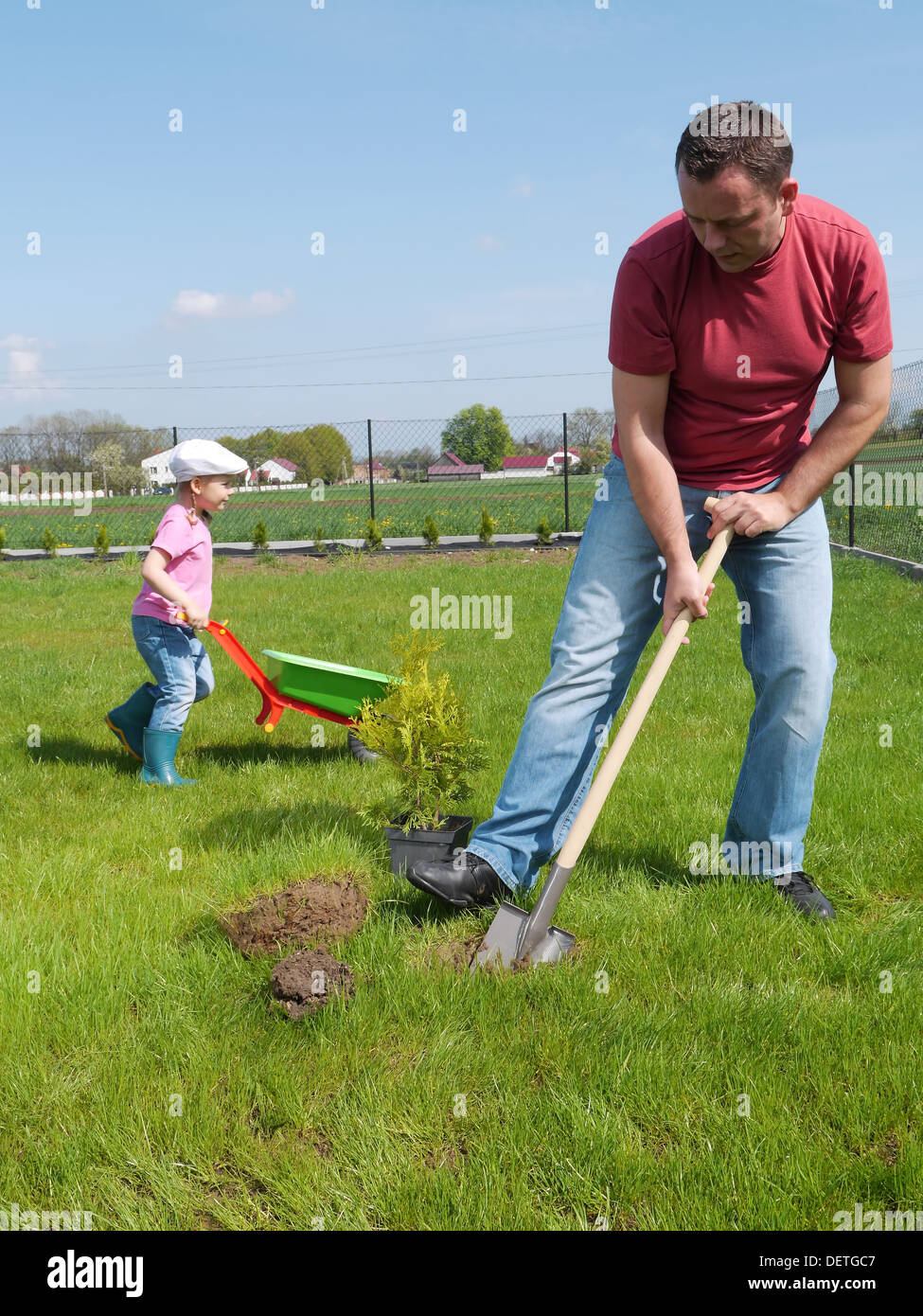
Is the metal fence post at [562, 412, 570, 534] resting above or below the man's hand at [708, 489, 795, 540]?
above

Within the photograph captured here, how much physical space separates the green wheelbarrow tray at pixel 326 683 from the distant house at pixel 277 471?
19410 mm

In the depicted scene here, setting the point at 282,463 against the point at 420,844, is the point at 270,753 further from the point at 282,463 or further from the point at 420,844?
the point at 282,463

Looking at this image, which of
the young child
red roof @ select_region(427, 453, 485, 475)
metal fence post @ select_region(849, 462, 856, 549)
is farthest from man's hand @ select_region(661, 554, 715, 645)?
red roof @ select_region(427, 453, 485, 475)

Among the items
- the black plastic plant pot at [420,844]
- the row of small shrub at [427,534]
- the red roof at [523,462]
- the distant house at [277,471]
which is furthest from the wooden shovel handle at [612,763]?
the red roof at [523,462]

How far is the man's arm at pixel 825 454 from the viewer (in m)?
3.17

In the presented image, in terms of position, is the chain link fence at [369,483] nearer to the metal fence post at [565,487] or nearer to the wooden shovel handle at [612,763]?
the metal fence post at [565,487]

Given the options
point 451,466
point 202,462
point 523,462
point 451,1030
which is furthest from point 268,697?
point 523,462

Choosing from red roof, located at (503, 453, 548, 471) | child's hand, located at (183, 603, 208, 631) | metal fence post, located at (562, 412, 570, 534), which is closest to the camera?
child's hand, located at (183, 603, 208, 631)

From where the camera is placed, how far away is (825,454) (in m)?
3.22

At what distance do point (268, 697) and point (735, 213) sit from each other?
3.46m

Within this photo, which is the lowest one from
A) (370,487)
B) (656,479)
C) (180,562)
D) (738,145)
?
(180,562)

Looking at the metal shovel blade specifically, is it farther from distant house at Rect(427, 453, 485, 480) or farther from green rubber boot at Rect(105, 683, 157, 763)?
distant house at Rect(427, 453, 485, 480)

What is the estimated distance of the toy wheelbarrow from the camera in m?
5.03

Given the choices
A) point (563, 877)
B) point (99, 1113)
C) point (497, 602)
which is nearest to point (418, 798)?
point (563, 877)
